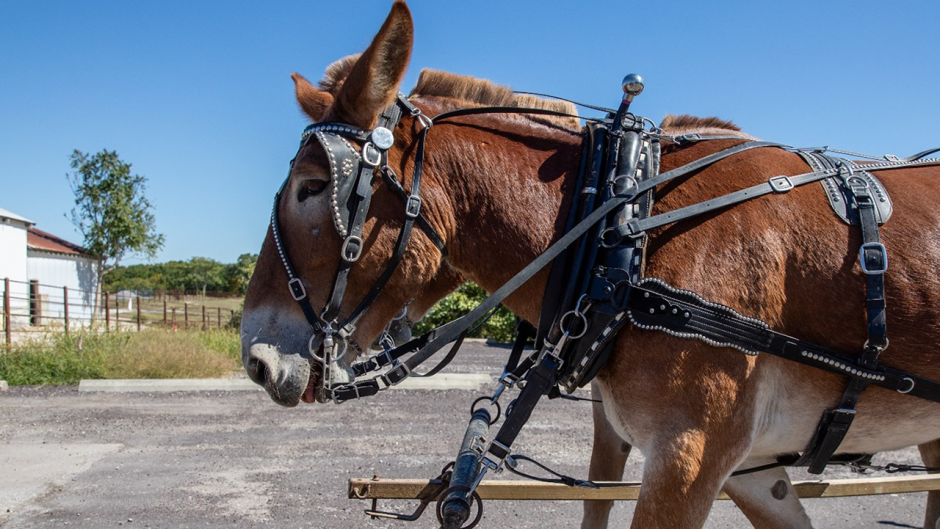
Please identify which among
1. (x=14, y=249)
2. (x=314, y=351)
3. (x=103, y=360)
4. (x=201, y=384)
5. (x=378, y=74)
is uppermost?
(x=14, y=249)

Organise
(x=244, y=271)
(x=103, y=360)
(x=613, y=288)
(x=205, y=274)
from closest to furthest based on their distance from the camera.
A: 1. (x=613, y=288)
2. (x=103, y=360)
3. (x=244, y=271)
4. (x=205, y=274)

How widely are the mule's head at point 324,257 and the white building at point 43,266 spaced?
1052 inches

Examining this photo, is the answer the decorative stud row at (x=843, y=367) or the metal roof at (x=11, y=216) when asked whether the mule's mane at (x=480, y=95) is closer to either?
the decorative stud row at (x=843, y=367)

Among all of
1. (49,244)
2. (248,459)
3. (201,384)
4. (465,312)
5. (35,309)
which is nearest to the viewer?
(248,459)

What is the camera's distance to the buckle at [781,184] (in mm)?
1902

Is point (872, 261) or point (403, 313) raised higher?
point (872, 261)

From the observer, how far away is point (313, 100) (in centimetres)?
232

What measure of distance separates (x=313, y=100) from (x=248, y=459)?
177 inches

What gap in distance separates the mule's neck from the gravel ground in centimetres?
284

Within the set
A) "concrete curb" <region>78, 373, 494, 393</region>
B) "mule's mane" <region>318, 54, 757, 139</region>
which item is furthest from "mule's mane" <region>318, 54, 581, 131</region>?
"concrete curb" <region>78, 373, 494, 393</region>

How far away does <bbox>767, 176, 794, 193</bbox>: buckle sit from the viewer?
1.90 m

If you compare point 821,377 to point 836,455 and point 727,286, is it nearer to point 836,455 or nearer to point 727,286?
point 727,286

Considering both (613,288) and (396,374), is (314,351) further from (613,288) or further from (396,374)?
(613,288)

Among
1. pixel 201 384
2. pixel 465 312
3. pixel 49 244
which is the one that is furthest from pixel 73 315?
pixel 201 384
